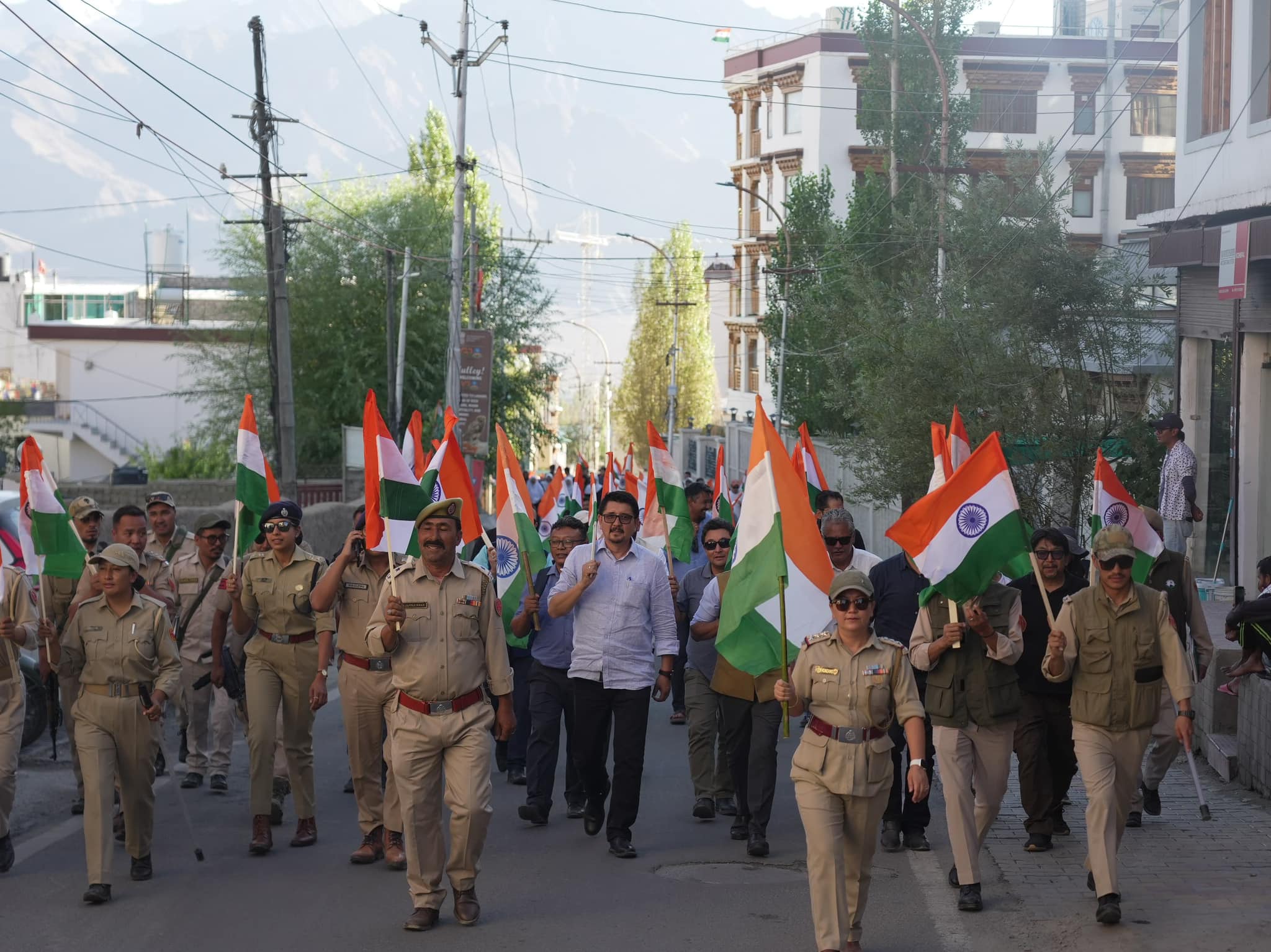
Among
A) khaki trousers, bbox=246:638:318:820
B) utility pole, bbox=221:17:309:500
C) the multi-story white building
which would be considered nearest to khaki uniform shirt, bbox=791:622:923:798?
khaki trousers, bbox=246:638:318:820

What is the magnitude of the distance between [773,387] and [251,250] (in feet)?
60.6

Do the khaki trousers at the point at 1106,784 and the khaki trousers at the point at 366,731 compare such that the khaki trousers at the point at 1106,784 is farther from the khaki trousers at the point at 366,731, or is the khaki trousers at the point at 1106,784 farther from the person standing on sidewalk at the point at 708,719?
the khaki trousers at the point at 366,731

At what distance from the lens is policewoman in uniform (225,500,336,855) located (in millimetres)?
9203

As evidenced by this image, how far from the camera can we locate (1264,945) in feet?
22.9

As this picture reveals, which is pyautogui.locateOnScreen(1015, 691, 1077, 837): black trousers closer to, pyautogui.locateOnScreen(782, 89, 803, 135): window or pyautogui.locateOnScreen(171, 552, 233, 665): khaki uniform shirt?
pyautogui.locateOnScreen(171, 552, 233, 665): khaki uniform shirt

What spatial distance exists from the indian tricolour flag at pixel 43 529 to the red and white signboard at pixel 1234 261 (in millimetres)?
10126

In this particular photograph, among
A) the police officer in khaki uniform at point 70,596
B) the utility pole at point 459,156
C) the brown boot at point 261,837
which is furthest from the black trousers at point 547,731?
the utility pole at point 459,156

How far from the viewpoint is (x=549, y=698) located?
998 centimetres

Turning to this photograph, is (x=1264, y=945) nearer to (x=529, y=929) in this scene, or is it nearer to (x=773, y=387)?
(x=529, y=929)

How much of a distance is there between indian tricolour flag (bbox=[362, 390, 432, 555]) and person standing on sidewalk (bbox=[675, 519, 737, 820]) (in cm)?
203

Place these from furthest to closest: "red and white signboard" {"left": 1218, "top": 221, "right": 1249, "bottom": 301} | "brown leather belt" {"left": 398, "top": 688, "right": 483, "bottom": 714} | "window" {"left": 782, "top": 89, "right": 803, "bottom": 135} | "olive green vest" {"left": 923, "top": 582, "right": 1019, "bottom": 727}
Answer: "window" {"left": 782, "top": 89, "right": 803, "bottom": 135} < "red and white signboard" {"left": 1218, "top": 221, "right": 1249, "bottom": 301} < "olive green vest" {"left": 923, "top": 582, "right": 1019, "bottom": 727} < "brown leather belt" {"left": 398, "top": 688, "right": 483, "bottom": 714}

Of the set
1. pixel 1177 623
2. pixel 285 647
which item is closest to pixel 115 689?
pixel 285 647

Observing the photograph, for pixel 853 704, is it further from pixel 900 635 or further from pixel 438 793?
pixel 900 635

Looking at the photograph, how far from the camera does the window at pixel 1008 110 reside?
62125 millimetres
